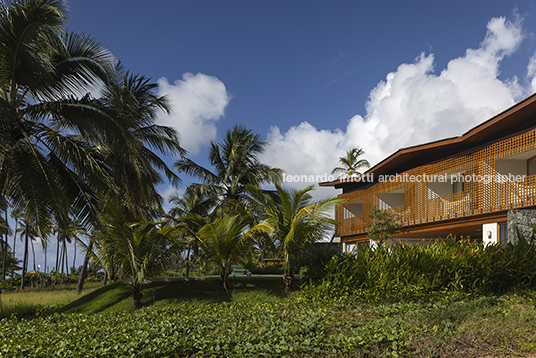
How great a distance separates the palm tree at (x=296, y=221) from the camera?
11406mm


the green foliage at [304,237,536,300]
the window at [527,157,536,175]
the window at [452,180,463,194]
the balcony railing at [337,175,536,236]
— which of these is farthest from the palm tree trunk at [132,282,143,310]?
the window at [527,157,536,175]

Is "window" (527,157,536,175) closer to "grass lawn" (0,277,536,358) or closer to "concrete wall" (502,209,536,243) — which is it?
"concrete wall" (502,209,536,243)

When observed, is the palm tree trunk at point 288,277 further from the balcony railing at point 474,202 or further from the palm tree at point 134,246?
the balcony railing at point 474,202

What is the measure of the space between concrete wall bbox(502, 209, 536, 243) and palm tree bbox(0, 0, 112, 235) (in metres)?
12.8

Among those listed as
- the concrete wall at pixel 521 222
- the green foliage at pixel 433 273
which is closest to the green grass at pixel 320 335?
the green foliage at pixel 433 273

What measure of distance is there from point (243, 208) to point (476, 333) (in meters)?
12.2

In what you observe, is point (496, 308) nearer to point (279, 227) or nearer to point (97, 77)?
point (279, 227)

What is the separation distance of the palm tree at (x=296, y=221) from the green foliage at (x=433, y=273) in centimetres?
175

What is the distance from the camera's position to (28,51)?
9742 millimetres

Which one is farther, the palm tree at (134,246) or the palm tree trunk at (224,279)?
the palm tree trunk at (224,279)

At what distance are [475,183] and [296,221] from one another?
7681 mm

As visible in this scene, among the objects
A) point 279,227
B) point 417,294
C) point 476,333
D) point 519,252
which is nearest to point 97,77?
point 279,227

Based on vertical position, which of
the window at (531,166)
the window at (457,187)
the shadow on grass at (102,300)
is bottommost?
the shadow on grass at (102,300)

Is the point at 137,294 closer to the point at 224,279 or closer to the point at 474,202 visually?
the point at 224,279
